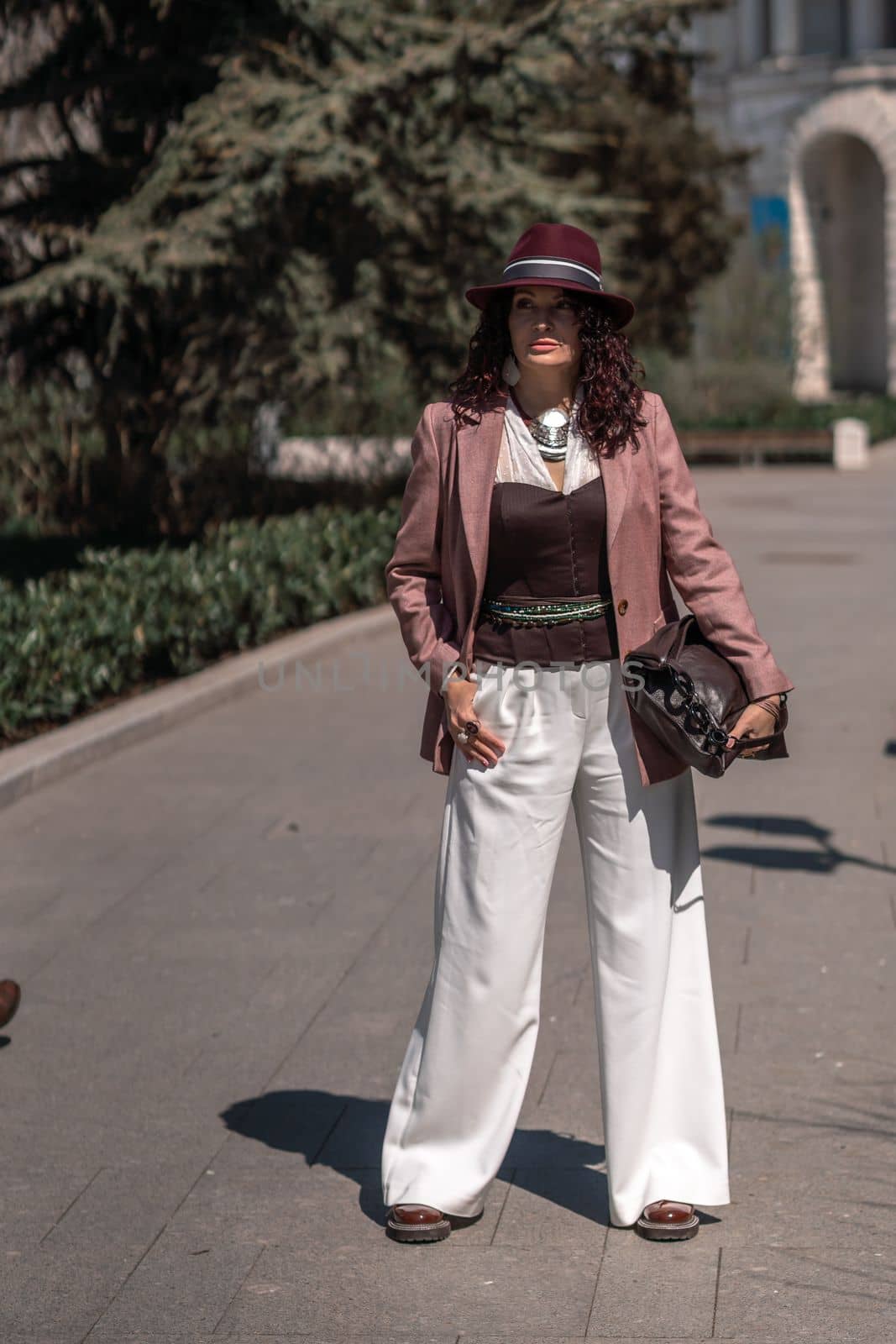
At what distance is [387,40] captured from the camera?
558 inches

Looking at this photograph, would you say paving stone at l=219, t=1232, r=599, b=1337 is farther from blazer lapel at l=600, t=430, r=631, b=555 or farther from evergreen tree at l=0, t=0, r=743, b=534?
evergreen tree at l=0, t=0, r=743, b=534

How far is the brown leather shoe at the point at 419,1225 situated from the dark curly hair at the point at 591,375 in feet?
5.07

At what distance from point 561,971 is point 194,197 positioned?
9.31m

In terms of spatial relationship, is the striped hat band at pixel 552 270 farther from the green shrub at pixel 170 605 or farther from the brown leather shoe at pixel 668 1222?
the green shrub at pixel 170 605

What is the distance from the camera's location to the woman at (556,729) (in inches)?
152

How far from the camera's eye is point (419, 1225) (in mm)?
3971

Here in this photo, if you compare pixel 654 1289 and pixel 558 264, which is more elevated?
pixel 558 264

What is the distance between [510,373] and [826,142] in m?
62.7

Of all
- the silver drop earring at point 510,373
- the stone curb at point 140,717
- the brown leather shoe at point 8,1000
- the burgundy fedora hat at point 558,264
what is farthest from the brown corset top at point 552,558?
the stone curb at point 140,717

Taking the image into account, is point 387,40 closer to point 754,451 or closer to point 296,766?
point 296,766

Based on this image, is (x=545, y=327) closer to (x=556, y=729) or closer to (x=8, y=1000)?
(x=556, y=729)

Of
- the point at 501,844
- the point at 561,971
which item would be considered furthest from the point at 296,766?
the point at 501,844

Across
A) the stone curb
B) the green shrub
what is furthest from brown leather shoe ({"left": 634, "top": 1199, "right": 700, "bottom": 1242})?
the green shrub

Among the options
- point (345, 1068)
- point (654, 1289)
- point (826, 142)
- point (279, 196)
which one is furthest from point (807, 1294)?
point (826, 142)
